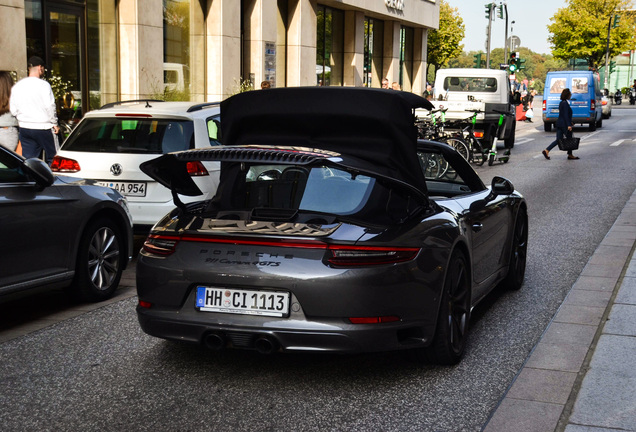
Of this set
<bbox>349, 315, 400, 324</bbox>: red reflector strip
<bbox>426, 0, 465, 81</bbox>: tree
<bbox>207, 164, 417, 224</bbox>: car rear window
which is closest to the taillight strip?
<bbox>207, 164, 417, 224</bbox>: car rear window

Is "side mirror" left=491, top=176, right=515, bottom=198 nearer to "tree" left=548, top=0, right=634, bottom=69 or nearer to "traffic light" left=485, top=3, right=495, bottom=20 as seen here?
"traffic light" left=485, top=3, right=495, bottom=20

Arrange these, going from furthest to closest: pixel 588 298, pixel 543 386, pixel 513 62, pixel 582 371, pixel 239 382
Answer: pixel 513 62, pixel 588 298, pixel 582 371, pixel 239 382, pixel 543 386

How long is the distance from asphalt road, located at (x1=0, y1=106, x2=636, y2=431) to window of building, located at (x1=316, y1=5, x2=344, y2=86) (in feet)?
88.1

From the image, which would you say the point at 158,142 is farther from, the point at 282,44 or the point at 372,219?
the point at 282,44

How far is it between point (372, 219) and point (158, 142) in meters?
4.60

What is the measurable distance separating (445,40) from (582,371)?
6820cm

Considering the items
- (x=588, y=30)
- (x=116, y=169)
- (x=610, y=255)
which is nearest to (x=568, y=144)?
(x=610, y=255)

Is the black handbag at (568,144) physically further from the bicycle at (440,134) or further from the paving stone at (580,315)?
the paving stone at (580,315)

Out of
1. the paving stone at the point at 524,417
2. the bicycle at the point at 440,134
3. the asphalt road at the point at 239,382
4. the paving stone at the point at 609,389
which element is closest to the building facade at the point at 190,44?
the bicycle at the point at 440,134

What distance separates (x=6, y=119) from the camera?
11.4m

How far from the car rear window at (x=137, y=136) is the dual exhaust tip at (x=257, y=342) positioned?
4481mm

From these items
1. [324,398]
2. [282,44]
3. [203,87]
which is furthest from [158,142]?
[282,44]

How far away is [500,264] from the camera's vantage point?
6.78 meters

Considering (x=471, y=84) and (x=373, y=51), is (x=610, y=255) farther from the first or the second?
(x=373, y=51)
